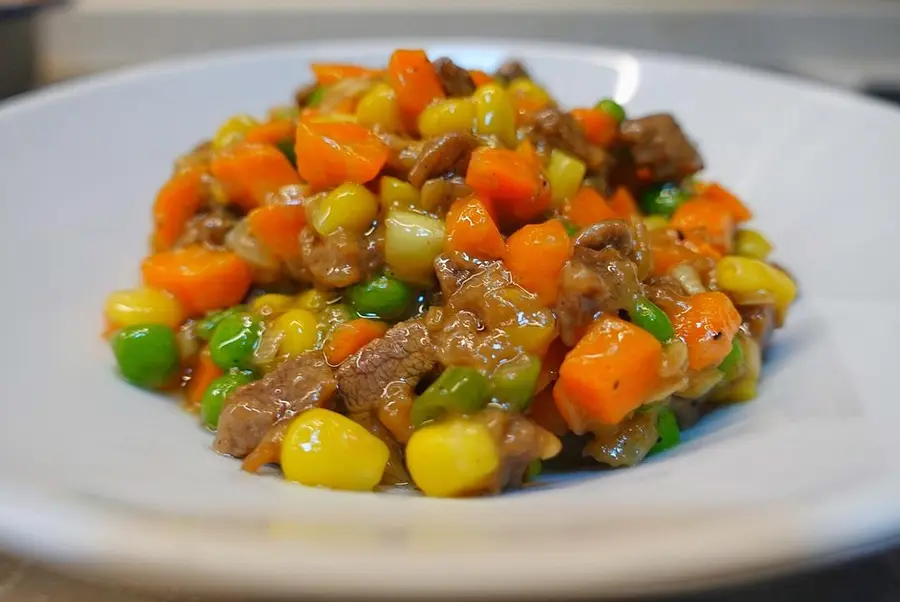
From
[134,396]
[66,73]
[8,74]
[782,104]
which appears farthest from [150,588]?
[66,73]

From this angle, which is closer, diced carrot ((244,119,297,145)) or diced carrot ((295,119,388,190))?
diced carrot ((295,119,388,190))

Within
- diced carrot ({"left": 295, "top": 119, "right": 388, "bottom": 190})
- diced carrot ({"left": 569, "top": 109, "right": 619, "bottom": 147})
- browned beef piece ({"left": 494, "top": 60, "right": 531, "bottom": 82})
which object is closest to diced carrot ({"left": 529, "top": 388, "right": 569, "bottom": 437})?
diced carrot ({"left": 295, "top": 119, "right": 388, "bottom": 190})

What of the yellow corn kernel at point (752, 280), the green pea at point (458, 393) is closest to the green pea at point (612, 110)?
the yellow corn kernel at point (752, 280)

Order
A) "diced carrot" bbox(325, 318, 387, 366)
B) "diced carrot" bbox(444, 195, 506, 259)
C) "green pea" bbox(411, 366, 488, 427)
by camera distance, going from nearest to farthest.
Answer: "green pea" bbox(411, 366, 488, 427), "diced carrot" bbox(444, 195, 506, 259), "diced carrot" bbox(325, 318, 387, 366)

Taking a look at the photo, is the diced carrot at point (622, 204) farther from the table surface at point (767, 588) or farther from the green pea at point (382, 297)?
the table surface at point (767, 588)

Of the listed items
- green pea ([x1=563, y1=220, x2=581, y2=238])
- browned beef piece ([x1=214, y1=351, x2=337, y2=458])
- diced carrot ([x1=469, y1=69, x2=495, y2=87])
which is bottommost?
browned beef piece ([x1=214, y1=351, x2=337, y2=458])

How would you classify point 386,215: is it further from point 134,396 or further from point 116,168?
point 116,168

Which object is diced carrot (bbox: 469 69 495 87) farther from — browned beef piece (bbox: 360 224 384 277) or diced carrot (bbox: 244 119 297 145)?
browned beef piece (bbox: 360 224 384 277)
